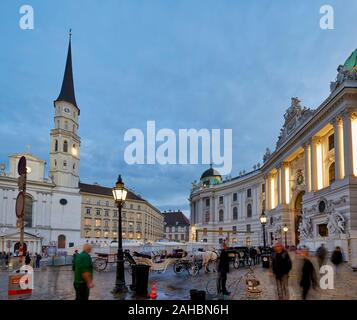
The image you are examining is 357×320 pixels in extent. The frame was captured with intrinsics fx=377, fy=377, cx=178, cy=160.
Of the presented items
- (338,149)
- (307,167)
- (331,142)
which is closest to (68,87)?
(307,167)

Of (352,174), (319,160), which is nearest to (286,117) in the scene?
(319,160)

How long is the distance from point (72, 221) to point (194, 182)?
3733 centimetres

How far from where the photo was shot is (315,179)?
4041cm

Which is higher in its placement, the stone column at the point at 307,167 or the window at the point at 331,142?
the window at the point at 331,142

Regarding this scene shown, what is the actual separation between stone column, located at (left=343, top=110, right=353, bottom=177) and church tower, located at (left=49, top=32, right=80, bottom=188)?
61.1 meters

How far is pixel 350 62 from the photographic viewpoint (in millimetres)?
39125

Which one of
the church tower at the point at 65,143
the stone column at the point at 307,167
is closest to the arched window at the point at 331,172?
the stone column at the point at 307,167

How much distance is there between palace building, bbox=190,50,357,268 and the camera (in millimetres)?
32250

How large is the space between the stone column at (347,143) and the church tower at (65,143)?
200 feet

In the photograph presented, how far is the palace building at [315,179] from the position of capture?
32.2 meters

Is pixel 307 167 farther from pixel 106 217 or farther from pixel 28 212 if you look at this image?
pixel 106 217

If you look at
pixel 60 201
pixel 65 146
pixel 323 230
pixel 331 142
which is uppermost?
pixel 65 146

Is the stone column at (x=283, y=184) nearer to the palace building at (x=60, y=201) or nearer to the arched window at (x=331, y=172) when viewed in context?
the arched window at (x=331, y=172)

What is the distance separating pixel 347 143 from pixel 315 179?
8043 millimetres
